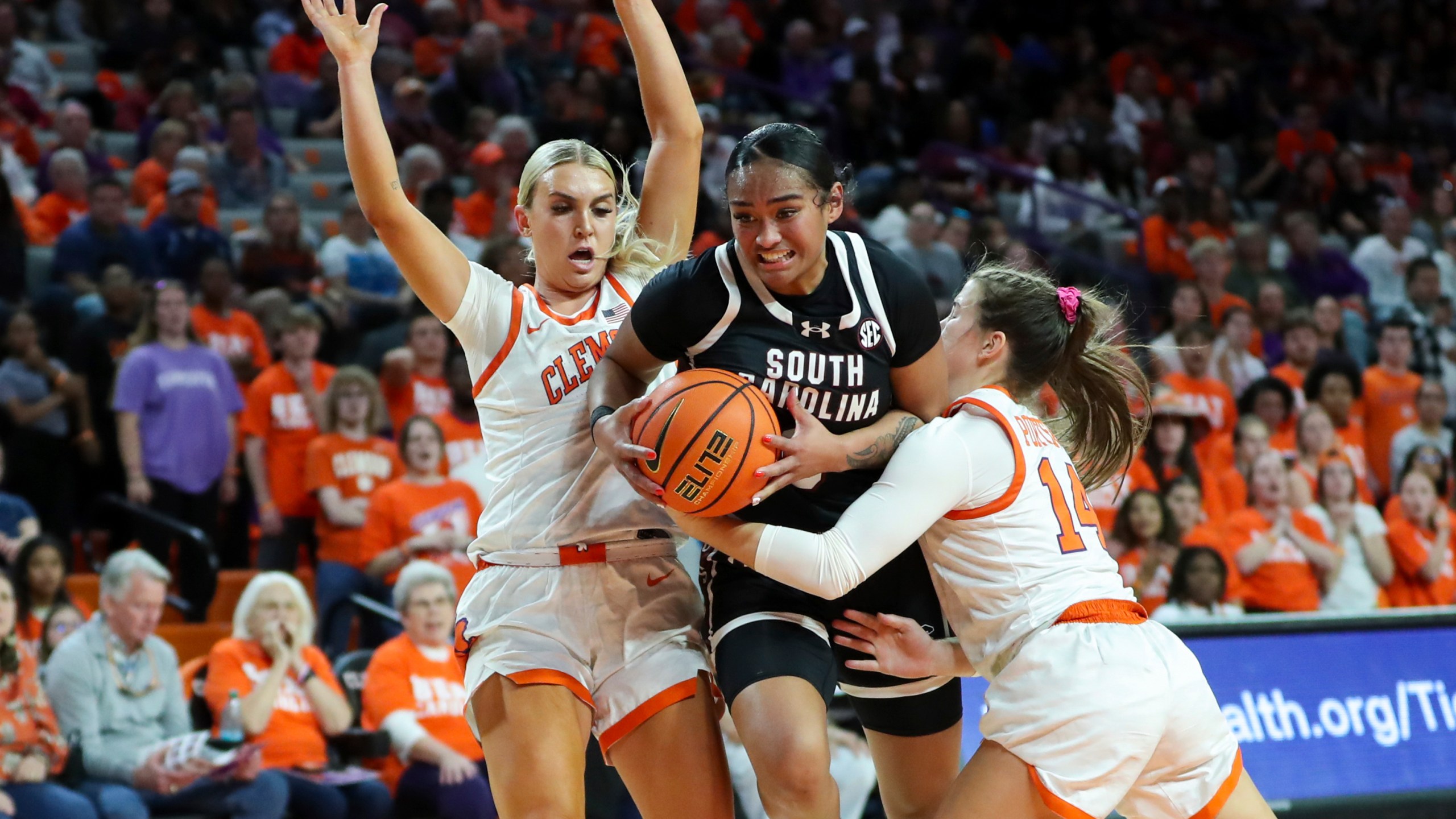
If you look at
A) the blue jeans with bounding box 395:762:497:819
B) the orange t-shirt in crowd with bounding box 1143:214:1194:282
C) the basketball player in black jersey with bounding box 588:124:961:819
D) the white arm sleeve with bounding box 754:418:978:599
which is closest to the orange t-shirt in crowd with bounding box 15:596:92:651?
the blue jeans with bounding box 395:762:497:819

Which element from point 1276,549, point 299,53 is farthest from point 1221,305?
point 299,53

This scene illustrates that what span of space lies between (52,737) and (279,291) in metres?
3.03

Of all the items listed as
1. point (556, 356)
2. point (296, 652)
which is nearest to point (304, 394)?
point (296, 652)

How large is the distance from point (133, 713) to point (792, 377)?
3.57 meters

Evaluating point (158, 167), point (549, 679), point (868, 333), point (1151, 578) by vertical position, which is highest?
point (158, 167)

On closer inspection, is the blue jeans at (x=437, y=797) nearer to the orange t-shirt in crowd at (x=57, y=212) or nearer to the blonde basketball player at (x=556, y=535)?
the blonde basketball player at (x=556, y=535)

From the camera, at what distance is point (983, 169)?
12352 mm

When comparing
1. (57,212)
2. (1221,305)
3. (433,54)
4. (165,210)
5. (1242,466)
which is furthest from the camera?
(433,54)

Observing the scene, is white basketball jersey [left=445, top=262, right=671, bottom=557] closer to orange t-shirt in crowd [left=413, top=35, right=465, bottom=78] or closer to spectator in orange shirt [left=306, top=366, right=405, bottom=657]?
Answer: spectator in orange shirt [left=306, top=366, right=405, bottom=657]

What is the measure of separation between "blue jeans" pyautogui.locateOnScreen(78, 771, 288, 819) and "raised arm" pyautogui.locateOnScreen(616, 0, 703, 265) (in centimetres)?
288

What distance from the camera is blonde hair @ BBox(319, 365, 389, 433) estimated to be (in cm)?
720

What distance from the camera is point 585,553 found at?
3.40 metres

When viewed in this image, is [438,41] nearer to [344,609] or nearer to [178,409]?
[178,409]

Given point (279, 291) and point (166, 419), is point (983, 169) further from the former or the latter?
point (166, 419)
